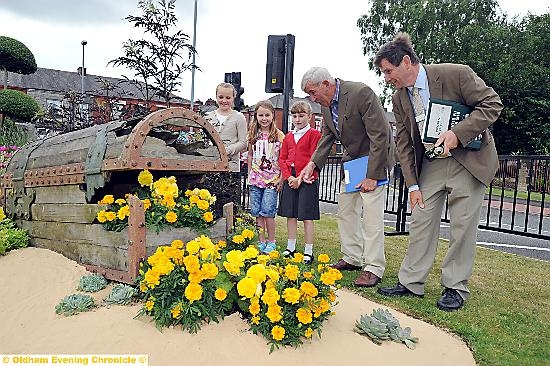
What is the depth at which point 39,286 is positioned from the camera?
3592mm

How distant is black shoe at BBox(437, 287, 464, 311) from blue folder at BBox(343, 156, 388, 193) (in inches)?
42.9

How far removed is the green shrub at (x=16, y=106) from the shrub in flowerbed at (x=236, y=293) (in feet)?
49.8

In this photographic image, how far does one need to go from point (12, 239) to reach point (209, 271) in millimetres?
2519

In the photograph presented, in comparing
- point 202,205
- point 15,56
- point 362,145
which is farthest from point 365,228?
point 15,56

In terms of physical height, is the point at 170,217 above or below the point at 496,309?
above

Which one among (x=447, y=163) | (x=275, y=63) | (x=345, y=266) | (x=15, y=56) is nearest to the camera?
(x=447, y=163)

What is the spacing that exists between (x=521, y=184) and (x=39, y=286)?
8437 millimetres

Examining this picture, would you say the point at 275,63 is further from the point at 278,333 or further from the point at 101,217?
the point at 278,333

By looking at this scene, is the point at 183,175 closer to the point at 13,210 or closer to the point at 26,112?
the point at 13,210

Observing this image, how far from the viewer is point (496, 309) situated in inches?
148

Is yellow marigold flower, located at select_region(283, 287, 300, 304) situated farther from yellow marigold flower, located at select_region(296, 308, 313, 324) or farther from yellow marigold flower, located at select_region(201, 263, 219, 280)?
yellow marigold flower, located at select_region(201, 263, 219, 280)

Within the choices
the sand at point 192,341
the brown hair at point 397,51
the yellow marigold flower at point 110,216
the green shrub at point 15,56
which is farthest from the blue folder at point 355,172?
the green shrub at point 15,56

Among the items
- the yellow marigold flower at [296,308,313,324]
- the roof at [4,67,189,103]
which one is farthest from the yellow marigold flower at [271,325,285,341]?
the roof at [4,67,189,103]

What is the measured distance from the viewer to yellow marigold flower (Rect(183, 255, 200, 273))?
9.21 feet
